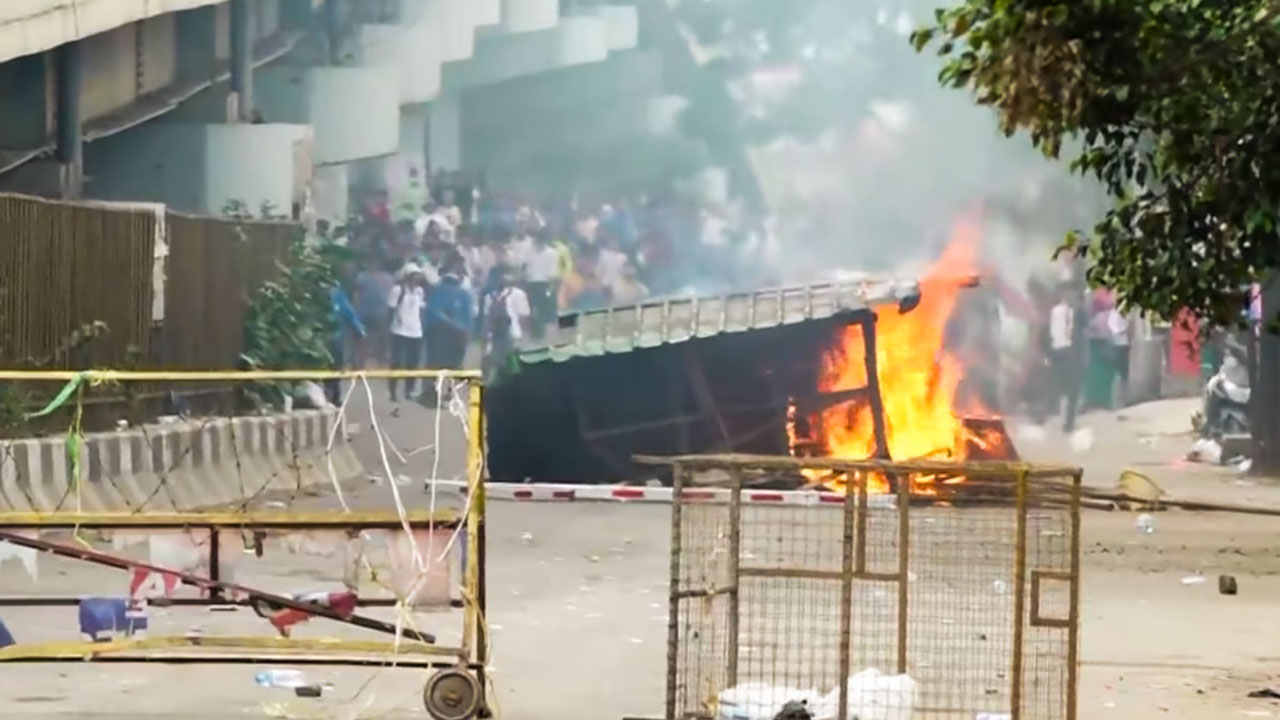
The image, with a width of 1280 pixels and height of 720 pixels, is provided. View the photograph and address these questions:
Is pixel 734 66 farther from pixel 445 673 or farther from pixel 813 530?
pixel 445 673

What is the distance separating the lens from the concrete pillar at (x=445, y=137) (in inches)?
903

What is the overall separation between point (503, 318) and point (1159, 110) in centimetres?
1305

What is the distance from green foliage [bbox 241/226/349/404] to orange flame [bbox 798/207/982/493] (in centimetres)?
515

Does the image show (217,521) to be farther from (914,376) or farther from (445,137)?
(914,376)

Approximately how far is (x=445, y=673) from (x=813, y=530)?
10273 mm

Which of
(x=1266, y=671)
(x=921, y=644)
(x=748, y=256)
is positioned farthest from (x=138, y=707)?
(x=748, y=256)

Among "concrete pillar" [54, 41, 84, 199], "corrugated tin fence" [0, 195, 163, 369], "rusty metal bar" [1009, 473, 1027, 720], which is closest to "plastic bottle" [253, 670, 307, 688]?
"rusty metal bar" [1009, 473, 1027, 720]

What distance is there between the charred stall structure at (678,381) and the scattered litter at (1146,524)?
269 cm

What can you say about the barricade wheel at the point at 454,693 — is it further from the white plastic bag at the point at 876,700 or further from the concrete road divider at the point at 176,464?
the concrete road divider at the point at 176,464

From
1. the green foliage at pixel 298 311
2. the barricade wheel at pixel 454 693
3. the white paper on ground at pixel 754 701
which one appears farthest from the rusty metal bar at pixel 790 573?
the green foliage at pixel 298 311

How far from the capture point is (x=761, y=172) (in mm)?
22672

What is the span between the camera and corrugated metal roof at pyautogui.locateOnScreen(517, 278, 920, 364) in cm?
2258

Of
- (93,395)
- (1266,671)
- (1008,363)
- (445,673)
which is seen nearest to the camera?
(445,673)

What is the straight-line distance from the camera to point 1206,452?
23516 mm
